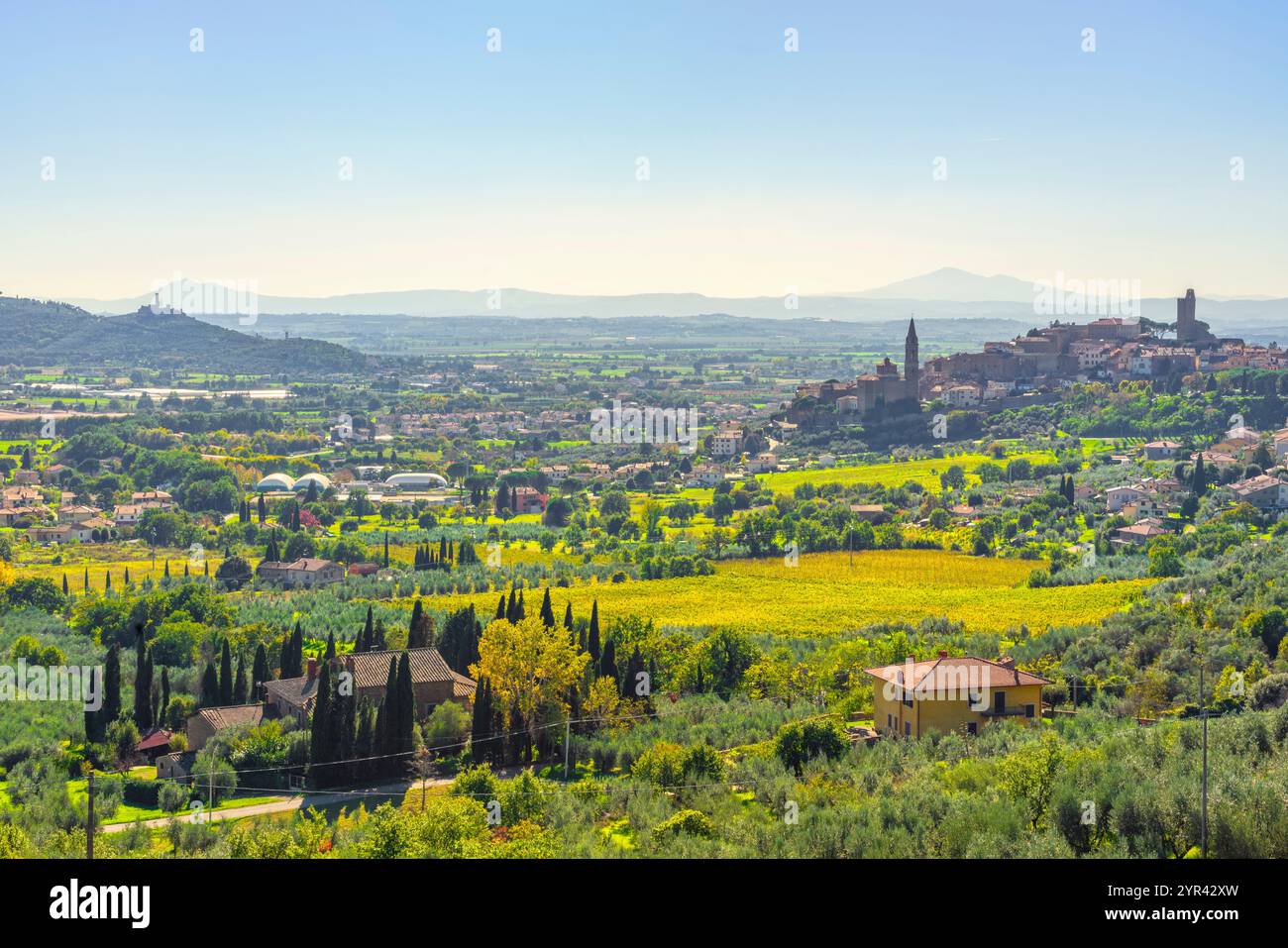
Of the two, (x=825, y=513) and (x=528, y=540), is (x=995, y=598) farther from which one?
(x=528, y=540)

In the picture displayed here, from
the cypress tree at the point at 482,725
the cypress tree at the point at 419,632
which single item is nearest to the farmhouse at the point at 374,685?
the cypress tree at the point at 419,632

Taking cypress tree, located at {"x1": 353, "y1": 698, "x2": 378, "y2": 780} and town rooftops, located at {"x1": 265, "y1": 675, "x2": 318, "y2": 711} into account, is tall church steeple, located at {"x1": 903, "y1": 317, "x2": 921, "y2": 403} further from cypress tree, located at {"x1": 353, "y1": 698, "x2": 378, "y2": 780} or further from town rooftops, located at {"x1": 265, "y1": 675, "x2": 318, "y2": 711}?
cypress tree, located at {"x1": 353, "y1": 698, "x2": 378, "y2": 780}

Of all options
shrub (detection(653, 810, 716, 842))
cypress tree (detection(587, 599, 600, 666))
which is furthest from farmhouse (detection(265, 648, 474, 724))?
shrub (detection(653, 810, 716, 842))

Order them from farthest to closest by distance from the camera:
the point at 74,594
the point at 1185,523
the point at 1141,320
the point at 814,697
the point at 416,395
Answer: the point at 416,395 → the point at 1141,320 → the point at 1185,523 → the point at 74,594 → the point at 814,697

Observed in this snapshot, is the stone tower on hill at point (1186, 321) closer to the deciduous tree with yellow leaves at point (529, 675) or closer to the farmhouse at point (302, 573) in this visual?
the farmhouse at point (302, 573)

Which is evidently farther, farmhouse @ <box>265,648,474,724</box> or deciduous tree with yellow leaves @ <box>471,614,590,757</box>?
farmhouse @ <box>265,648,474,724</box>

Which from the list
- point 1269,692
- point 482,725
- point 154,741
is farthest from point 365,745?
point 1269,692

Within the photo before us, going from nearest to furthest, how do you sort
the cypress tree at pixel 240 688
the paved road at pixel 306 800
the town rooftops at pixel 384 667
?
the paved road at pixel 306 800
the town rooftops at pixel 384 667
the cypress tree at pixel 240 688

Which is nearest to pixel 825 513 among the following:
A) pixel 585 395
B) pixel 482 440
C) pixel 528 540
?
pixel 528 540
